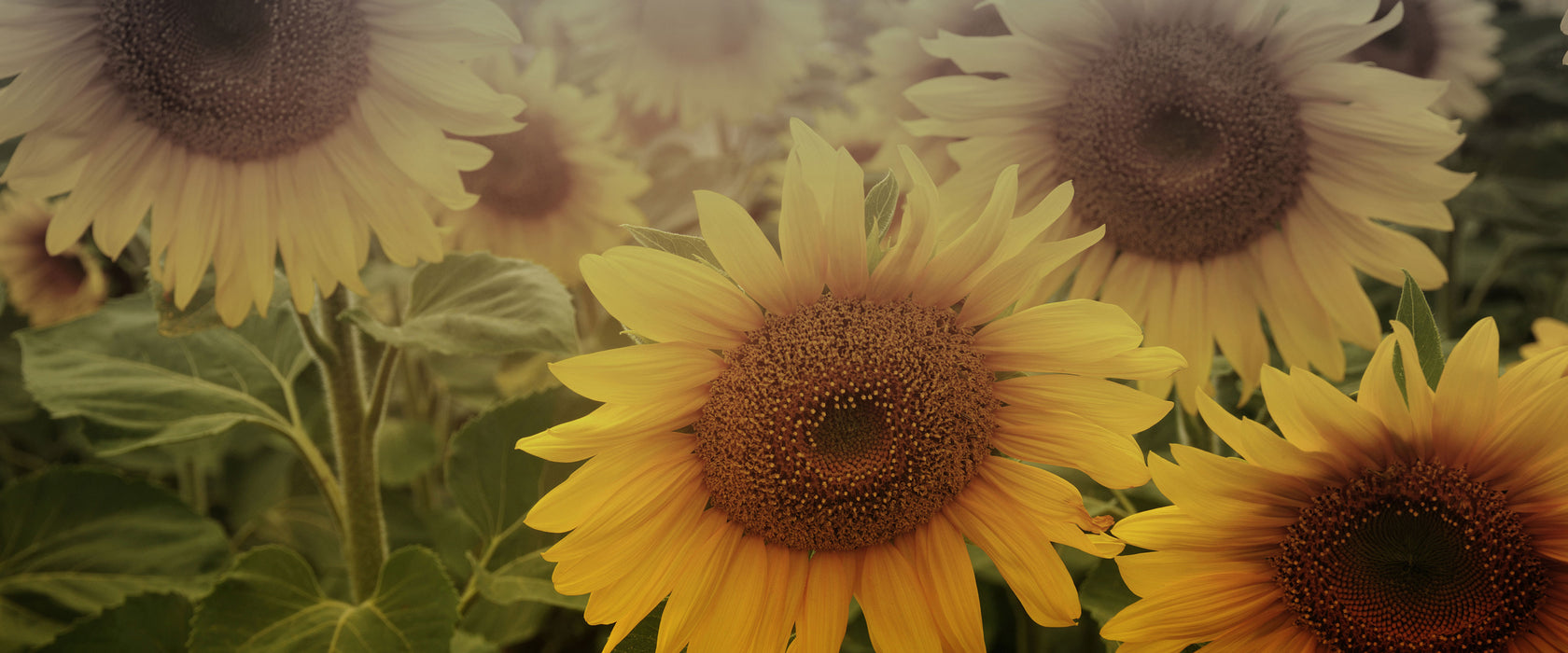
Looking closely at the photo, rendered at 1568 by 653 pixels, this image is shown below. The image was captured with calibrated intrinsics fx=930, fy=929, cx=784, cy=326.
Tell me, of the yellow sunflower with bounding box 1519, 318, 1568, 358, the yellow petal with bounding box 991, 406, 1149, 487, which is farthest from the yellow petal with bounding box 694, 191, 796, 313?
the yellow sunflower with bounding box 1519, 318, 1568, 358

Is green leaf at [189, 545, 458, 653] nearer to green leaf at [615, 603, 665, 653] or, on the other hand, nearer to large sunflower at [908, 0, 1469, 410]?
green leaf at [615, 603, 665, 653]

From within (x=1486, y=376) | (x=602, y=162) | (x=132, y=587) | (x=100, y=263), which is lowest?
(x=132, y=587)

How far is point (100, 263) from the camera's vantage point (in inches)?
34.9

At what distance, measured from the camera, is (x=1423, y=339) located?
0.41 metres

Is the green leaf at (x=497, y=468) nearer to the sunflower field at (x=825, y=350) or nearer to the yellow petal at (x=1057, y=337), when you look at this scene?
the sunflower field at (x=825, y=350)

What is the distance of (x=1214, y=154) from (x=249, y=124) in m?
→ 0.53

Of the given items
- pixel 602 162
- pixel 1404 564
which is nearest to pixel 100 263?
pixel 602 162

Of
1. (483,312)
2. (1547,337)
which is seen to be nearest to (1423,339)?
(1547,337)

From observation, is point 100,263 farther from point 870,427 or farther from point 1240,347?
point 1240,347

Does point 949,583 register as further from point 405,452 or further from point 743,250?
point 405,452

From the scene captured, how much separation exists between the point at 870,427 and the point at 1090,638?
372 mm

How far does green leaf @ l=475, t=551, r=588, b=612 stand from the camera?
58 cm

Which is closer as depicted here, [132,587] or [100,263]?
[132,587]

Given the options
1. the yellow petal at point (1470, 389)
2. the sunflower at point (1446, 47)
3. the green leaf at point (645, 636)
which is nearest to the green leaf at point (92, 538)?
the green leaf at point (645, 636)
